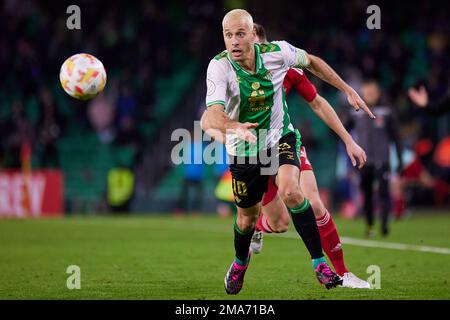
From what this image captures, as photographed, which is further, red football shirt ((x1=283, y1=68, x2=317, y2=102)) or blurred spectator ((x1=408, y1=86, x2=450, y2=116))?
blurred spectator ((x1=408, y1=86, x2=450, y2=116))

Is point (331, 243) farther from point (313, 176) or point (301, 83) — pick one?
point (301, 83)

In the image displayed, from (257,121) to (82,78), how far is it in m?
2.25

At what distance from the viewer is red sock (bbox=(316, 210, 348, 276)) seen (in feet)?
27.3

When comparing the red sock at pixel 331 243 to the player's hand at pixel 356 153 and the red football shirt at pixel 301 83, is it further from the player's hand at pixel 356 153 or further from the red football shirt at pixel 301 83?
the red football shirt at pixel 301 83

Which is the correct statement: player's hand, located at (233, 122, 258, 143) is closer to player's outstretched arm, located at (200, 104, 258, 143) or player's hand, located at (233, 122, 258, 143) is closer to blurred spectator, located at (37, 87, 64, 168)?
player's outstretched arm, located at (200, 104, 258, 143)

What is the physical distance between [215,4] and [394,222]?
10.4 meters

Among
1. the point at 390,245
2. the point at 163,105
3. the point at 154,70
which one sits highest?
the point at 154,70

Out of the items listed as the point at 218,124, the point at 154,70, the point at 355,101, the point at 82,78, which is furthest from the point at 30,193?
the point at 218,124

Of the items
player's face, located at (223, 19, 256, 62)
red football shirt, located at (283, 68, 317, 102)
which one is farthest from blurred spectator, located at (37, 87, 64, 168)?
player's face, located at (223, 19, 256, 62)

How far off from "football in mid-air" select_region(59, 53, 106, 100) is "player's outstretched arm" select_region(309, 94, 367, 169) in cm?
220

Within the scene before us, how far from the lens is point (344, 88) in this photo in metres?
8.01

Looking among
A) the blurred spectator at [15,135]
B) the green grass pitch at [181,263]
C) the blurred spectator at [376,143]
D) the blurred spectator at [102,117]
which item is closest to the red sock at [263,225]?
the green grass pitch at [181,263]

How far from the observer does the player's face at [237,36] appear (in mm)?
7441

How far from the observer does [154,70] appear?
2538 cm
